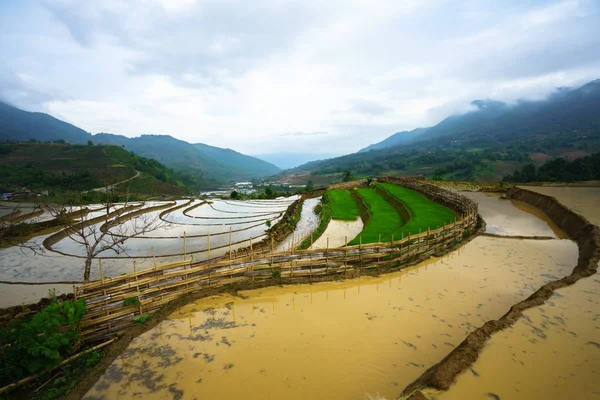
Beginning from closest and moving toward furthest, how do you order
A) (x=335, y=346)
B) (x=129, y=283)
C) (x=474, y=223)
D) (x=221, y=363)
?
1. (x=221, y=363)
2. (x=335, y=346)
3. (x=129, y=283)
4. (x=474, y=223)

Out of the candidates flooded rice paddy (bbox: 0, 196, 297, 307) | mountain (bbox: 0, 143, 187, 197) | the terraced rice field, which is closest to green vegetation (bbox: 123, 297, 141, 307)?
flooded rice paddy (bbox: 0, 196, 297, 307)

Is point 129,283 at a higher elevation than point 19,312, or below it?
higher

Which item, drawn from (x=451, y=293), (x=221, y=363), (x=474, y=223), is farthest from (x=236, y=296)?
(x=474, y=223)

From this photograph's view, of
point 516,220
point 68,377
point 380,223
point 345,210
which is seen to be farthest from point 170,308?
point 516,220

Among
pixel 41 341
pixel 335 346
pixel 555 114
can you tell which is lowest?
pixel 335 346

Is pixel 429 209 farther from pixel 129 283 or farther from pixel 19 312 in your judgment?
pixel 19 312

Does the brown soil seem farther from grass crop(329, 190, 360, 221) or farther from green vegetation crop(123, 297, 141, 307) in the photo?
grass crop(329, 190, 360, 221)
